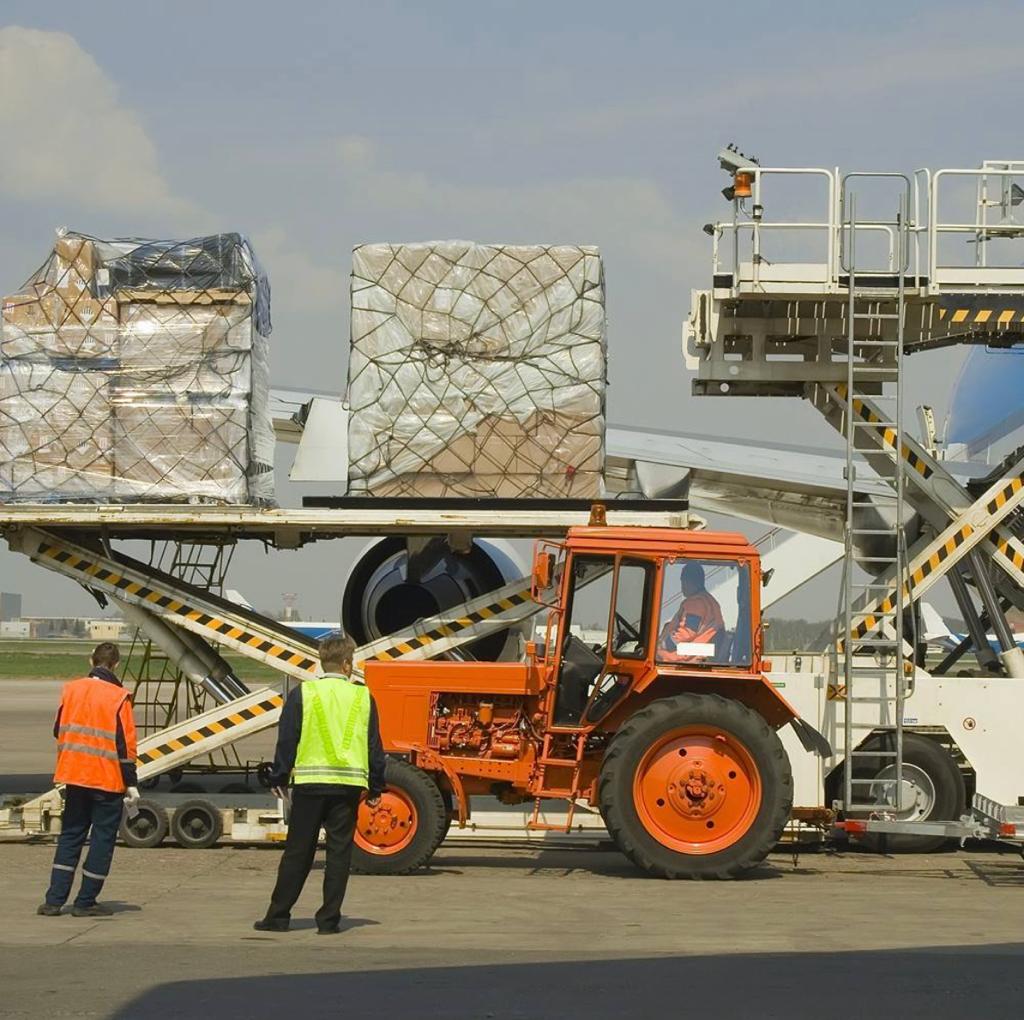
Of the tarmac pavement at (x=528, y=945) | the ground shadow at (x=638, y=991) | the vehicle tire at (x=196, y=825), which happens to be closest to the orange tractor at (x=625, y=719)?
the tarmac pavement at (x=528, y=945)

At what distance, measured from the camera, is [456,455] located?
1526cm

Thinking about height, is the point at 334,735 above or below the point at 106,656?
below

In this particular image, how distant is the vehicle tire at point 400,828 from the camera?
13.4m

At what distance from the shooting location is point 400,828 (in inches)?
529

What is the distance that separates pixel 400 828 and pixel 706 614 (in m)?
2.95

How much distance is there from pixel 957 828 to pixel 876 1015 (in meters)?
6.12

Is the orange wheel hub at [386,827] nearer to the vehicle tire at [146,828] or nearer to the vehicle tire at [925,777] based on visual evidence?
the vehicle tire at [146,828]

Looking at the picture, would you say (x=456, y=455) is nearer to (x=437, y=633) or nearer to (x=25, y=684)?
(x=437, y=633)

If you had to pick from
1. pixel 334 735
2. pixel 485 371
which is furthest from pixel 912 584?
pixel 334 735

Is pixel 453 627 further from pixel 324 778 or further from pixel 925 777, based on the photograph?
pixel 324 778

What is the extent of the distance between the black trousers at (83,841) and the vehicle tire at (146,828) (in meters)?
3.82

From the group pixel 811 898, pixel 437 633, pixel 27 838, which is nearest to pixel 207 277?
A: pixel 437 633

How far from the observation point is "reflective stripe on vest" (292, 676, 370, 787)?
1029 centimetres

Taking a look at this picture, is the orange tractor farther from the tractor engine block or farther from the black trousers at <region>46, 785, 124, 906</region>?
the black trousers at <region>46, 785, 124, 906</region>
